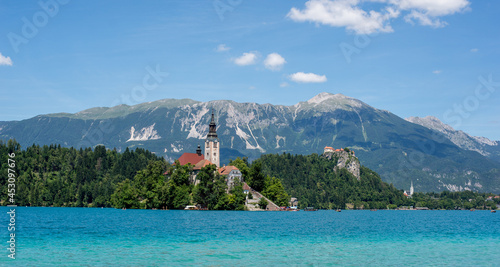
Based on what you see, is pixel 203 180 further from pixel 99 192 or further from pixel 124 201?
pixel 99 192

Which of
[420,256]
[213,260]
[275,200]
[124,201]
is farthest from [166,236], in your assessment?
[275,200]

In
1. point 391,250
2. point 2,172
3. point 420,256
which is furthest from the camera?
point 2,172

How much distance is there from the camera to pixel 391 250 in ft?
181

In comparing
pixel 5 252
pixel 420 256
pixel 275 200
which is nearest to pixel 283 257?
pixel 420 256

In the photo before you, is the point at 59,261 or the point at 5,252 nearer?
the point at 59,261

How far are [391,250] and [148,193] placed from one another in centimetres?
11208

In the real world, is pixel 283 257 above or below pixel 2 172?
Answer: below

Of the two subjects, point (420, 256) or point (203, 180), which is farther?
point (203, 180)

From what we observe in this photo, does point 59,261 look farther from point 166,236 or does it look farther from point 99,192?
point 99,192

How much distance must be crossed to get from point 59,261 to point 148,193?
11463 cm

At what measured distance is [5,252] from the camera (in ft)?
153

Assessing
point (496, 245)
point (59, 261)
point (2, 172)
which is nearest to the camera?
point (59, 261)

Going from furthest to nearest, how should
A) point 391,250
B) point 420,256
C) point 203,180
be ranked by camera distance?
point 203,180, point 391,250, point 420,256

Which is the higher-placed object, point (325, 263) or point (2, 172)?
point (2, 172)
